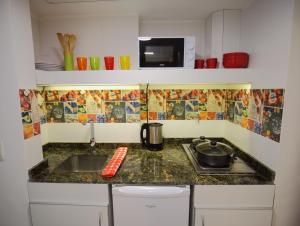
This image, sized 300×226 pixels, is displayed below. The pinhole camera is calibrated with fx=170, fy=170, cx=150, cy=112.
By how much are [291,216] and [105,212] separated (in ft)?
4.17

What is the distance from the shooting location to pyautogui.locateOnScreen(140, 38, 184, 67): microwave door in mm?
1304

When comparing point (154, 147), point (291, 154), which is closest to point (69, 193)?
point (154, 147)

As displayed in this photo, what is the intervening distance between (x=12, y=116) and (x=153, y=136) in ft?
3.57

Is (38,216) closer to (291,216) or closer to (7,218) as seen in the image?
(7,218)

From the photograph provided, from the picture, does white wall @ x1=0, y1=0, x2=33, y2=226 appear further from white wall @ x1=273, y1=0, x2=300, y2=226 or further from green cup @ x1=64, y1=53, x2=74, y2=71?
white wall @ x1=273, y1=0, x2=300, y2=226

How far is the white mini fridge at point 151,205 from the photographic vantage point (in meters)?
1.13

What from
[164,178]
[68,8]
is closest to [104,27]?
[68,8]

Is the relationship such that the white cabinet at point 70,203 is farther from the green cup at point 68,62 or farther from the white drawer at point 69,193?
the green cup at point 68,62

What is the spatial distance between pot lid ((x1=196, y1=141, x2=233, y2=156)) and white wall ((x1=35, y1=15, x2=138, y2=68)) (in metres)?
0.91

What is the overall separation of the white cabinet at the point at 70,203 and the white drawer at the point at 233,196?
0.66 meters

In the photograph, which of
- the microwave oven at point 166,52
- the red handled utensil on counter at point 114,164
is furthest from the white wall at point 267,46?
the red handled utensil on counter at point 114,164

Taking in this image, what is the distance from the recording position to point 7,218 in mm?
1236

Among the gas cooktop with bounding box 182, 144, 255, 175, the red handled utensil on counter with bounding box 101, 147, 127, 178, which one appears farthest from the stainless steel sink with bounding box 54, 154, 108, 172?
the gas cooktop with bounding box 182, 144, 255, 175

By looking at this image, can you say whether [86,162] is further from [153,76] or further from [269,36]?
[269,36]
